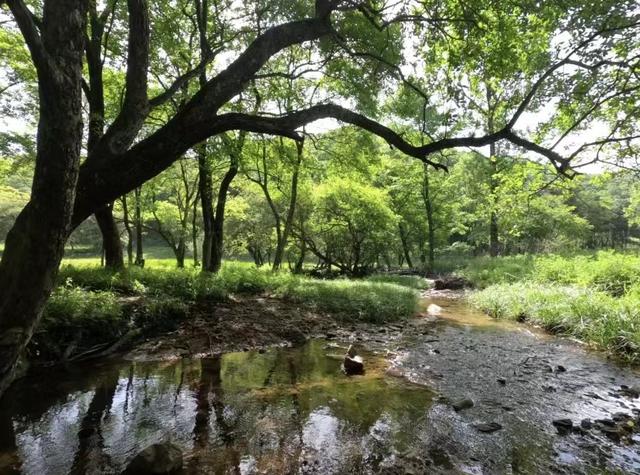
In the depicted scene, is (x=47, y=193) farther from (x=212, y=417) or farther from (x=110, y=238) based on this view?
(x=110, y=238)

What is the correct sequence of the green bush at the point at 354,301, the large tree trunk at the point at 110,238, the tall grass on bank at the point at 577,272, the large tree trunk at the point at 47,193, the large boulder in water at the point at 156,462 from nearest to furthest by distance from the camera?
the large tree trunk at the point at 47,193 → the large boulder in water at the point at 156,462 → the green bush at the point at 354,301 → the large tree trunk at the point at 110,238 → the tall grass on bank at the point at 577,272

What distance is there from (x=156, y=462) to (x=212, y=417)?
137 cm

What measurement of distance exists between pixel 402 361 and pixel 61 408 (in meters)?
6.27

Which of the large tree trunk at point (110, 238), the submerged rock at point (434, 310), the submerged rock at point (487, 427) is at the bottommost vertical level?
the submerged rock at point (434, 310)

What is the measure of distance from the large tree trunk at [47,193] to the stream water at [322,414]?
190 centimetres

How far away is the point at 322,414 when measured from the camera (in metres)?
5.47

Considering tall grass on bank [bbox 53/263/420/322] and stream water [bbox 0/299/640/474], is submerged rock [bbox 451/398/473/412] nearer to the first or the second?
stream water [bbox 0/299/640/474]

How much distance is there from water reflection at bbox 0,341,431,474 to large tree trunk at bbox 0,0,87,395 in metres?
1.73

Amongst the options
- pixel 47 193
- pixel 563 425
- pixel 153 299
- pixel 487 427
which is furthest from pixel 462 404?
pixel 153 299

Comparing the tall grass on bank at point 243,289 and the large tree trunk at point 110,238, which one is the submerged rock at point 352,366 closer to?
the tall grass on bank at point 243,289

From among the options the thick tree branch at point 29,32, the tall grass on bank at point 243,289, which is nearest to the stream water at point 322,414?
the tall grass on bank at point 243,289

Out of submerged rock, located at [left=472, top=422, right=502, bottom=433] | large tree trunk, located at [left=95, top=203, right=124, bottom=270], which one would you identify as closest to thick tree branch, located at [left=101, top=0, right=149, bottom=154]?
submerged rock, located at [left=472, top=422, right=502, bottom=433]

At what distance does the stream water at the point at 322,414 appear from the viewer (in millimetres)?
4293

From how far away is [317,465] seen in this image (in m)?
4.21
